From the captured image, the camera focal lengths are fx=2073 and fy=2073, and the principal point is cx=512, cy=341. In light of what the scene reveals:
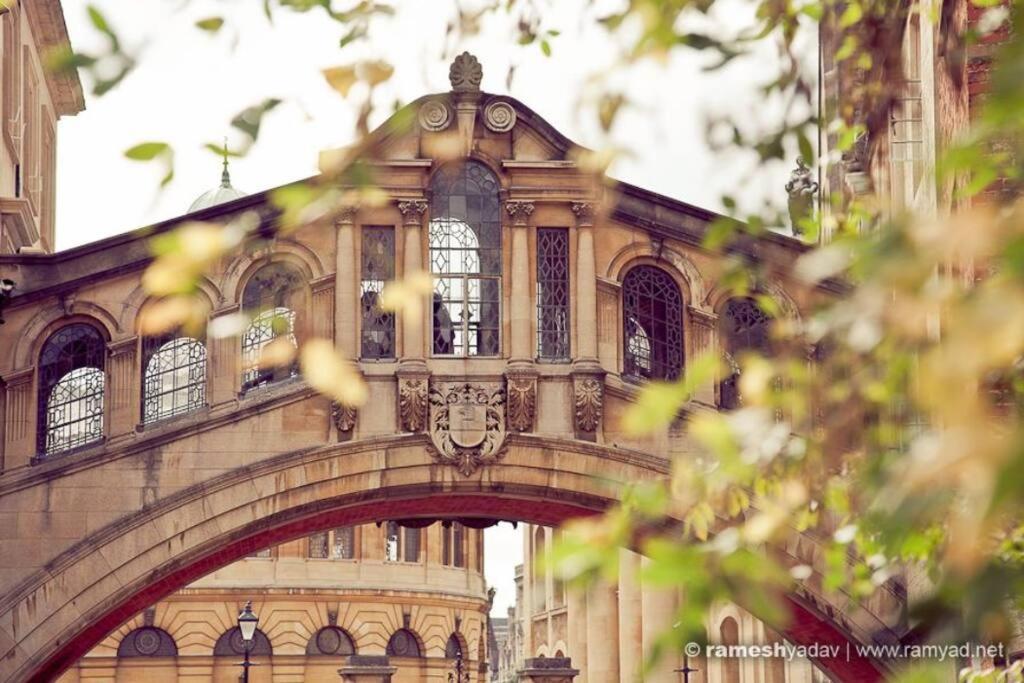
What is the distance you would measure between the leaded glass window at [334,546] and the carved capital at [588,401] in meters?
47.0

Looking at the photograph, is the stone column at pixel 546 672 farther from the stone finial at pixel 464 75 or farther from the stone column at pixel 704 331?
the stone finial at pixel 464 75

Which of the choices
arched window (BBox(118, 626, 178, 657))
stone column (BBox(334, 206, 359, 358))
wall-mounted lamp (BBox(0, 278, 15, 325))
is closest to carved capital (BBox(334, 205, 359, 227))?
stone column (BBox(334, 206, 359, 358))

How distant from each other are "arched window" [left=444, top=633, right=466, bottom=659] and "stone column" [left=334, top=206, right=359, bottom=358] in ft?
160

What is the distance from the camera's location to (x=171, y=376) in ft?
78.2

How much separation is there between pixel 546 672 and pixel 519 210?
8968mm

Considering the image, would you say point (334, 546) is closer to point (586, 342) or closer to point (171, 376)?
point (171, 376)

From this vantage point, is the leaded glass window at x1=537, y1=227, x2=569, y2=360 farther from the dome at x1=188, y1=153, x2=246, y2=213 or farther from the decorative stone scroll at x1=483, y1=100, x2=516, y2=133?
the dome at x1=188, y1=153, x2=246, y2=213

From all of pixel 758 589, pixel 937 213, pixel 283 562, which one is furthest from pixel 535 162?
pixel 283 562

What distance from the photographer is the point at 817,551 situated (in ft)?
77.4

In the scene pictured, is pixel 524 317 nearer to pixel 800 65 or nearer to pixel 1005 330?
pixel 800 65

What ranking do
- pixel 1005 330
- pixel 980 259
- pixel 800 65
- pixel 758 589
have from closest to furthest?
pixel 1005 330 → pixel 758 589 → pixel 800 65 → pixel 980 259

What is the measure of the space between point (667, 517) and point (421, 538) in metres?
49.0

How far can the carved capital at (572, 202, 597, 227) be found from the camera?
24.0m

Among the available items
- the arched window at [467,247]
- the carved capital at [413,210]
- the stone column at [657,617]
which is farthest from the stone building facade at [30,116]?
the stone column at [657,617]
